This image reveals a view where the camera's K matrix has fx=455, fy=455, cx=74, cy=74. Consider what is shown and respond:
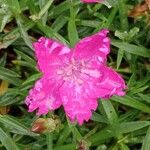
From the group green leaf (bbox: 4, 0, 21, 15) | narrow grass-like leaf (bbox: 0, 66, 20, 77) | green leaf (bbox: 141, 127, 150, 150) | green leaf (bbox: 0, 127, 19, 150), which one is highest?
green leaf (bbox: 4, 0, 21, 15)

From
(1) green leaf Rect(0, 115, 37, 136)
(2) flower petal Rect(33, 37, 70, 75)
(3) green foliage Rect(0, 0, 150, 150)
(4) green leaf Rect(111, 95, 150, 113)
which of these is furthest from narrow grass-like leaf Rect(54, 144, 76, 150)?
(2) flower petal Rect(33, 37, 70, 75)

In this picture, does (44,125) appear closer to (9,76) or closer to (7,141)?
(7,141)

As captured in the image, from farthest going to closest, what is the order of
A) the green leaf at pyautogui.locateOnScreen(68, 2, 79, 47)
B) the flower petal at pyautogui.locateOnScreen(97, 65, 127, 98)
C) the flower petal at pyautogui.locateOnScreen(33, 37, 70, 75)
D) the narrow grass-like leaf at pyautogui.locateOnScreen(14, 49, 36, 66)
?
the narrow grass-like leaf at pyautogui.locateOnScreen(14, 49, 36, 66), the green leaf at pyautogui.locateOnScreen(68, 2, 79, 47), the flower petal at pyautogui.locateOnScreen(97, 65, 127, 98), the flower petal at pyautogui.locateOnScreen(33, 37, 70, 75)

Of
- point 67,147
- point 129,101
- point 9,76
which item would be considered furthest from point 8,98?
point 129,101

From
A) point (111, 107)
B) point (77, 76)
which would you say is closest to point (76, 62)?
point (77, 76)

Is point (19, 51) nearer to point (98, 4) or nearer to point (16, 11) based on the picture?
point (16, 11)

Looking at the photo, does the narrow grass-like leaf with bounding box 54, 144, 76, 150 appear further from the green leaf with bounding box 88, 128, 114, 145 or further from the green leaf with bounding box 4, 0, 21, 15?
the green leaf with bounding box 4, 0, 21, 15

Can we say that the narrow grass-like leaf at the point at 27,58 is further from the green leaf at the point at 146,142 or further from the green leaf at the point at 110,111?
the green leaf at the point at 146,142
